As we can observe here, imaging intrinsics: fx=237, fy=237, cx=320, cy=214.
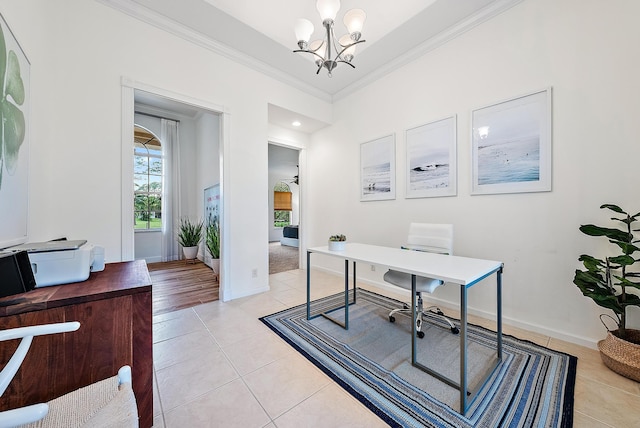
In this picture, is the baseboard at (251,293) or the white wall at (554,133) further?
the baseboard at (251,293)

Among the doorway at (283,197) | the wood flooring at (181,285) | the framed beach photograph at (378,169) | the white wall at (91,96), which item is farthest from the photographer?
the doorway at (283,197)

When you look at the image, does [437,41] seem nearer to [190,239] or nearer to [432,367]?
[432,367]

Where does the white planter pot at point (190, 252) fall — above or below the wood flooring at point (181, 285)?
above

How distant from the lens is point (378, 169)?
11.3 ft

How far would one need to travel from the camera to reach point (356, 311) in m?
2.64

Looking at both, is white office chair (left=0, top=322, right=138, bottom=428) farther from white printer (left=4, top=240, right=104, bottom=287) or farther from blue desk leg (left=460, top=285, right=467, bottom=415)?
blue desk leg (left=460, top=285, right=467, bottom=415)

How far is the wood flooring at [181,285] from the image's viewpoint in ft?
9.50

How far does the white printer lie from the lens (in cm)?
109

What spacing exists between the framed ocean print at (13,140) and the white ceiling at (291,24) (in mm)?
1505

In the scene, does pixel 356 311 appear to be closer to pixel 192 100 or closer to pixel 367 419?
pixel 367 419

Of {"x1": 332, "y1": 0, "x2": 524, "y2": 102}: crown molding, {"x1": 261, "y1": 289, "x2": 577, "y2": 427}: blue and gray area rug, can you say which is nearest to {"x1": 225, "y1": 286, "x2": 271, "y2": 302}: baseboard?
{"x1": 261, "y1": 289, "x2": 577, "y2": 427}: blue and gray area rug

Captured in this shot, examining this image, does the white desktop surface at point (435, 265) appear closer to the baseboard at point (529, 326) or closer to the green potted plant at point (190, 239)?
the baseboard at point (529, 326)

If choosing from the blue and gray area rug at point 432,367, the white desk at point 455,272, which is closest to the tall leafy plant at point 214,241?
the blue and gray area rug at point 432,367

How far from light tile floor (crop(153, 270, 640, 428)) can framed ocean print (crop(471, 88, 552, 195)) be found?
1.39 m
